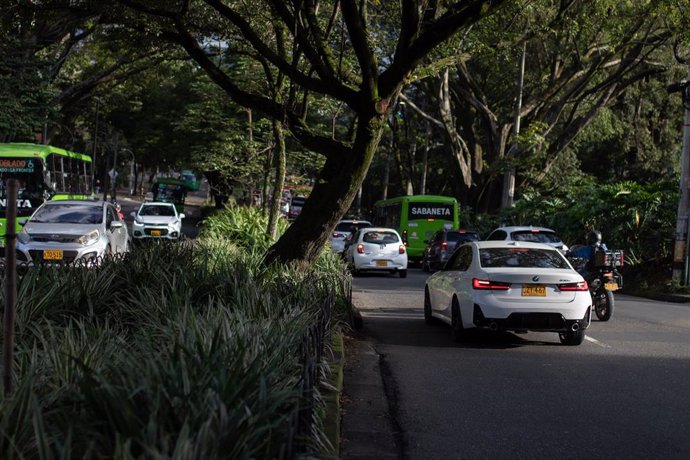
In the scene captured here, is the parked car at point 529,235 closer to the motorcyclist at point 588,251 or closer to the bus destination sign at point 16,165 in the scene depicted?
the motorcyclist at point 588,251

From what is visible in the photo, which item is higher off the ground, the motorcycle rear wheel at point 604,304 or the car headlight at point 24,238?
the car headlight at point 24,238

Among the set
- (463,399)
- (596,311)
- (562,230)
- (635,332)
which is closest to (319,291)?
(463,399)

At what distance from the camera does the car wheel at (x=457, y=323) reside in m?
11.3

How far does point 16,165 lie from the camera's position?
25500 millimetres

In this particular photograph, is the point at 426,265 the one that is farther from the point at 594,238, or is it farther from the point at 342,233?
the point at 594,238

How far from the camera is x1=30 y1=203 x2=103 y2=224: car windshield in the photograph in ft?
63.5

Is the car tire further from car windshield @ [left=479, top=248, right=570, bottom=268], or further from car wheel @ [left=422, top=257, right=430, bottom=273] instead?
car windshield @ [left=479, top=248, right=570, bottom=268]

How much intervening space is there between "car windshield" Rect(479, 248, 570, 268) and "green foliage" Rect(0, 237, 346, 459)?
3.77 m

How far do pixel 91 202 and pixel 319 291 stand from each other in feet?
39.3

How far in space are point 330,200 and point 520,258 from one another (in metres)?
3.15

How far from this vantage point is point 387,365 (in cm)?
971

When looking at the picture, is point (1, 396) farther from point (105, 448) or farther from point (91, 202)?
point (91, 202)

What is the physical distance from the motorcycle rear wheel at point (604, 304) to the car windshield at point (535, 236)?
5.09 metres

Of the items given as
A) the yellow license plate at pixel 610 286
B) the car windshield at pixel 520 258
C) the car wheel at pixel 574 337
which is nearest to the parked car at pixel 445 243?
the yellow license plate at pixel 610 286
